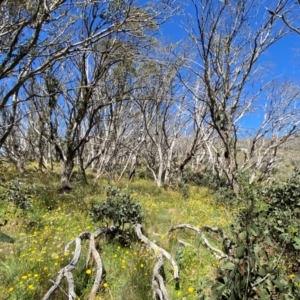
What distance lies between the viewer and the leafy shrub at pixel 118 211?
205 inches

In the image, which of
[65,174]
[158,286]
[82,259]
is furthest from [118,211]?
[65,174]

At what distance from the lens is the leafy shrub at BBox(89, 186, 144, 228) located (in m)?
5.21

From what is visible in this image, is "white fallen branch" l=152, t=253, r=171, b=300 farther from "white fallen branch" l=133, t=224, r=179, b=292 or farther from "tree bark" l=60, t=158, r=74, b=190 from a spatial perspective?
"tree bark" l=60, t=158, r=74, b=190

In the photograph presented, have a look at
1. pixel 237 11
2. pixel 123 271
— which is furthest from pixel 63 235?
pixel 237 11

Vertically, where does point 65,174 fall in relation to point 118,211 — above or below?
above

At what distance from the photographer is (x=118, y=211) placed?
17.1ft

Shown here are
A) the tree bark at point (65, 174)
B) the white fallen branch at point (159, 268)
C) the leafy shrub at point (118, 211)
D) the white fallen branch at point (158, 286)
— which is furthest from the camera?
the tree bark at point (65, 174)

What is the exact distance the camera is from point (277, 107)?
1579 cm

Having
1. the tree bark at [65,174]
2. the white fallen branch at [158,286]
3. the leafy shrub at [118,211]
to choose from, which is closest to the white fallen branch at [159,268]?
the white fallen branch at [158,286]

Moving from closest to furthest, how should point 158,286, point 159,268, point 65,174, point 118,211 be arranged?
point 158,286 → point 159,268 → point 118,211 → point 65,174

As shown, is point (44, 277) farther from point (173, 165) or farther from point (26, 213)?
point (173, 165)

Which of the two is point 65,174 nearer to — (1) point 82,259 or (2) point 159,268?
(1) point 82,259

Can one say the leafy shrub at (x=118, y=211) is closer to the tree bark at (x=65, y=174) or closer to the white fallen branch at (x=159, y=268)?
the white fallen branch at (x=159, y=268)

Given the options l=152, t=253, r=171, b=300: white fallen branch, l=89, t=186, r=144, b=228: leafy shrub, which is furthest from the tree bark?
l=152, t=253, r=171, b=300: white fallen branch
